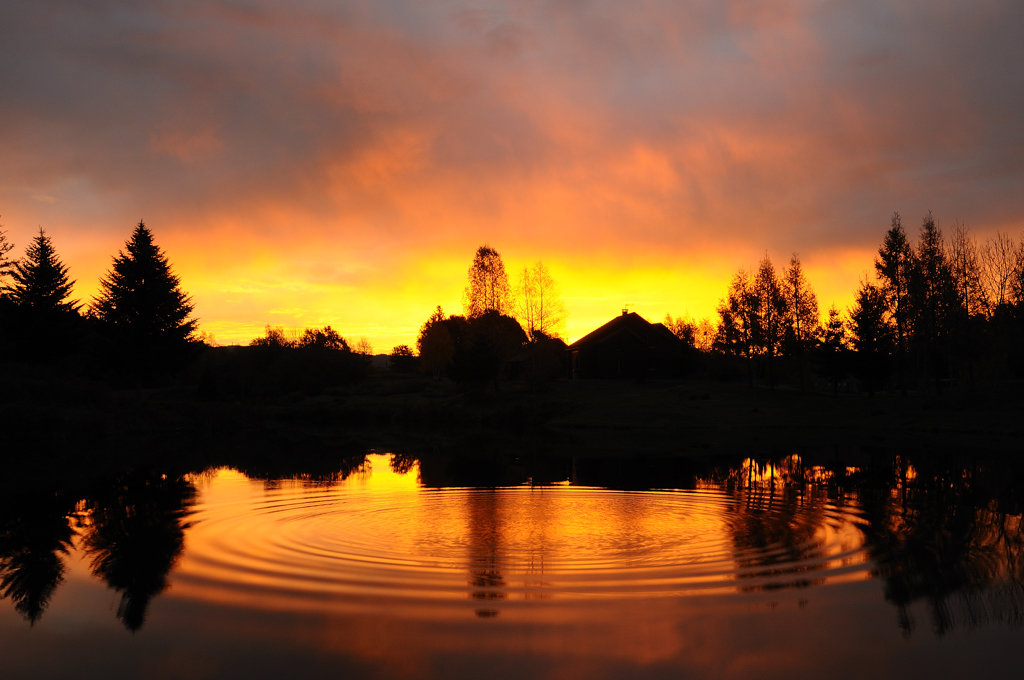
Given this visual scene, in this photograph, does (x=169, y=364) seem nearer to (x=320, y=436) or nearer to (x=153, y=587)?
(x=320, y=436)

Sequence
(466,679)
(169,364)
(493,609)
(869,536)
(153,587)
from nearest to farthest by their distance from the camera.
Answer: (466,679) → (493,609) → (153,587) → (869,536) → (169,364)

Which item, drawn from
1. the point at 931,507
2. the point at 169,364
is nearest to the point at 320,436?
the point at 169,364

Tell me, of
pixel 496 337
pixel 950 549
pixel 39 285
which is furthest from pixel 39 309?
pixel 950 549

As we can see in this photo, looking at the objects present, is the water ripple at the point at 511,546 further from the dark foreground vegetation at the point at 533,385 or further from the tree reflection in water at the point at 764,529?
the dark foreground vegetation at the point at 533,385

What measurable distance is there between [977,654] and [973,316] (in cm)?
4965

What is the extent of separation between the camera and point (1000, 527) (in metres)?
14.4

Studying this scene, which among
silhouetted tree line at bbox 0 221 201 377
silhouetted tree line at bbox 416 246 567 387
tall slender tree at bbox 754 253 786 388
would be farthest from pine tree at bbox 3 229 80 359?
tall slender tree at bbox 754 253 786 388

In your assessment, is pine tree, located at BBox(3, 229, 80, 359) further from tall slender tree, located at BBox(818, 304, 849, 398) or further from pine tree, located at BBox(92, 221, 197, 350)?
tall slender tree, located at BBox(818, 304, 849, 398)

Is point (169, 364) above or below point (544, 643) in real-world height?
above

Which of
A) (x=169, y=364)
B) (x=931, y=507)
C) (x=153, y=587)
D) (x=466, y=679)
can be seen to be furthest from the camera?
(x=169, y=364)

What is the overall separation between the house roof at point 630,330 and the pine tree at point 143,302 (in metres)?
38.6

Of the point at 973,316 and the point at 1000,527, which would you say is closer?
the point at 1000,527

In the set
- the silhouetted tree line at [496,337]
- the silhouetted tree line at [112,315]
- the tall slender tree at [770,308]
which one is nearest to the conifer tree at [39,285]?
the silhouetted tree line at [112,315]

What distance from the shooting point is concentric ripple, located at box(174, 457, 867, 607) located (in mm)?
10164
